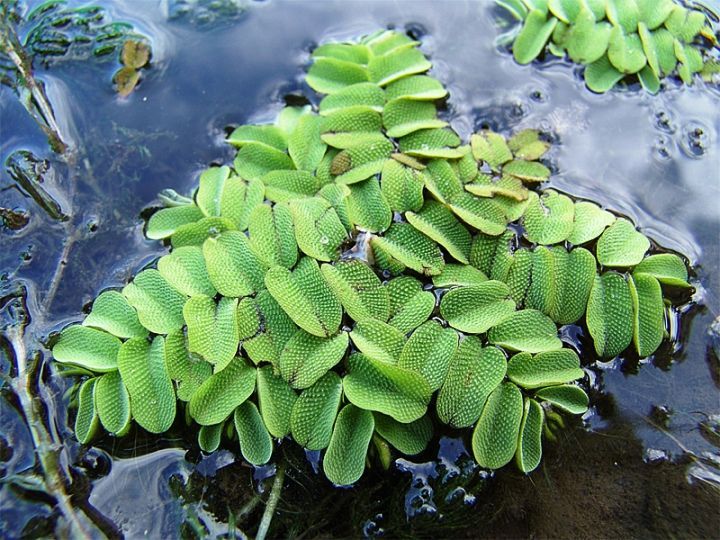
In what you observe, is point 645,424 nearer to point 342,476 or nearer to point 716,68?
point 342,476

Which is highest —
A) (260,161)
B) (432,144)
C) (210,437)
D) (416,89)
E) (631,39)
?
(631,39)

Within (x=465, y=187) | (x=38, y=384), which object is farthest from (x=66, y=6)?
(x=465, y=187)

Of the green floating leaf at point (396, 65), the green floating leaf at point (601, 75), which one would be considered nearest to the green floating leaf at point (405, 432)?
the green floating leaf at point (396, 65)

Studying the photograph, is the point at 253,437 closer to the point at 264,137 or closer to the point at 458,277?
the point at 458,277

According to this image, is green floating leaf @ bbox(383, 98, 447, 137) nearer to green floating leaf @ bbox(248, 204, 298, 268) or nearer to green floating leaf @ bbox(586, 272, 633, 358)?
green floating leaf @ bbox(248, 204, 298, 268)

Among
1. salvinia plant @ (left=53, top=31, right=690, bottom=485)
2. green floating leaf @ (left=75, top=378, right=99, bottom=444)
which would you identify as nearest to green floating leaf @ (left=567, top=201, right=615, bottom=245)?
salvinia plant @ (left=53, top=31, right=690, bottom=485)

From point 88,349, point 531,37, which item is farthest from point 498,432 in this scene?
point 531,37

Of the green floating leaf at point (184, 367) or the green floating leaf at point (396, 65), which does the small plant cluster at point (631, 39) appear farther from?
the green floating leaf at point (184, 367)
